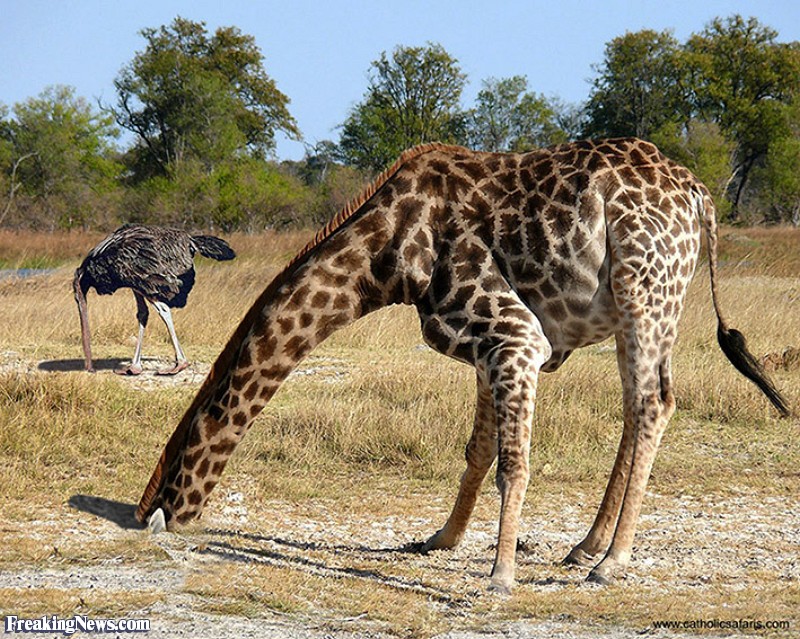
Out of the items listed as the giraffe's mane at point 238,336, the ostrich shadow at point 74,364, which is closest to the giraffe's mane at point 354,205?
the giraffe's mane at point 238,336

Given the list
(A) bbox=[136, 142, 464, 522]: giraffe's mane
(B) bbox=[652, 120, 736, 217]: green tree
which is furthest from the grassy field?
(B) bbox=[652, 120, 736, 217]: green tree

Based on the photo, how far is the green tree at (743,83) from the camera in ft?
153

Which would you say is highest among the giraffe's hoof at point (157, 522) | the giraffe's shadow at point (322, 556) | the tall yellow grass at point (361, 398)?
the tall yellow grass at point (361, 398)

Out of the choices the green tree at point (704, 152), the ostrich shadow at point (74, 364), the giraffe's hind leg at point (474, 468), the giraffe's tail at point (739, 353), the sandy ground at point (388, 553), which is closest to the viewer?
the sandy ground at point (388, 553)

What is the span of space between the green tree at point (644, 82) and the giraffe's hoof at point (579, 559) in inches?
1691

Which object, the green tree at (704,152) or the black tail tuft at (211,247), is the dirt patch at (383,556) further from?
the green tree at (704,152)

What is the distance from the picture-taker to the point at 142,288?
34.3 feet

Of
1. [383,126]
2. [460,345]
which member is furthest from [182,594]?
[383,126]

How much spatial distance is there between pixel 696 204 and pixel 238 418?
264 cm

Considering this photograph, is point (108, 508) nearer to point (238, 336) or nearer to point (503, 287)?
point (238, 336)

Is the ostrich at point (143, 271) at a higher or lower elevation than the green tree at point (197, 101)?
lower

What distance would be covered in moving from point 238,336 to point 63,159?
138 feet

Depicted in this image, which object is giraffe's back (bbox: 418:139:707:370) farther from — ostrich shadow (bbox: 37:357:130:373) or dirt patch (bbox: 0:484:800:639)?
ostrich shadow (bbox: 37:357:130:373)

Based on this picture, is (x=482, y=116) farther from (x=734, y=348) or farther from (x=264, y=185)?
(x=734, y=348)
